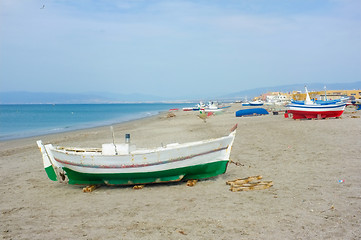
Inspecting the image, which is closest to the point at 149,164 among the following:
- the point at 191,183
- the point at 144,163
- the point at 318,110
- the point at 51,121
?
the point at 144,163

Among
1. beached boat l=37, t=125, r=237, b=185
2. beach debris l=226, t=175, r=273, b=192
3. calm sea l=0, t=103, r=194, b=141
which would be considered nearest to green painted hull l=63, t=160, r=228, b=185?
beached boat l=37, t=125, r=237, b=185

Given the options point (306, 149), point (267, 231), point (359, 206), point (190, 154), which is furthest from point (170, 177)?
point (306, 149)

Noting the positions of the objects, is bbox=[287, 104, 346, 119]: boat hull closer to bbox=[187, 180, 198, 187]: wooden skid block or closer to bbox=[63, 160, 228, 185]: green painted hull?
bbox=[63, 160, 228, 185]: green painted hull

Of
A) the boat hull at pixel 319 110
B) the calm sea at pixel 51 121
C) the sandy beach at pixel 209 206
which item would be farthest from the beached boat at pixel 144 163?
the calm sea at pixel 51 121

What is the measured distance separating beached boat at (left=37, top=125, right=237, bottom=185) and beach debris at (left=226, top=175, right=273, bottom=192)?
0.96m

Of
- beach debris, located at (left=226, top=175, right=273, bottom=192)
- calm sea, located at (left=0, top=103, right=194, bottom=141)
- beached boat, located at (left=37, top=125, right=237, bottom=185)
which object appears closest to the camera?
beach debris, located at (left=226, top=175, right=273, bottom=192)

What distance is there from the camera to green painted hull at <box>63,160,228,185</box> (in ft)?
33.7

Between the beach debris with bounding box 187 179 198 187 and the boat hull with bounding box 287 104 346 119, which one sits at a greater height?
the boat hull with bounding box 287 104 346 119

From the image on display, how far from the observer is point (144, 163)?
32.9 ft

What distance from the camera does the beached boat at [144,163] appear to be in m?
10.0

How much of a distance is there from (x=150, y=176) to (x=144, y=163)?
56cm

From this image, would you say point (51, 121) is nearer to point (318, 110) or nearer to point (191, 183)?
point (318, 110)

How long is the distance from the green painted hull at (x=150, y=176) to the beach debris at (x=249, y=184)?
80cm

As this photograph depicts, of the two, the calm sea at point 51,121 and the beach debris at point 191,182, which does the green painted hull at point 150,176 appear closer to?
the beach debris at point 191,182
